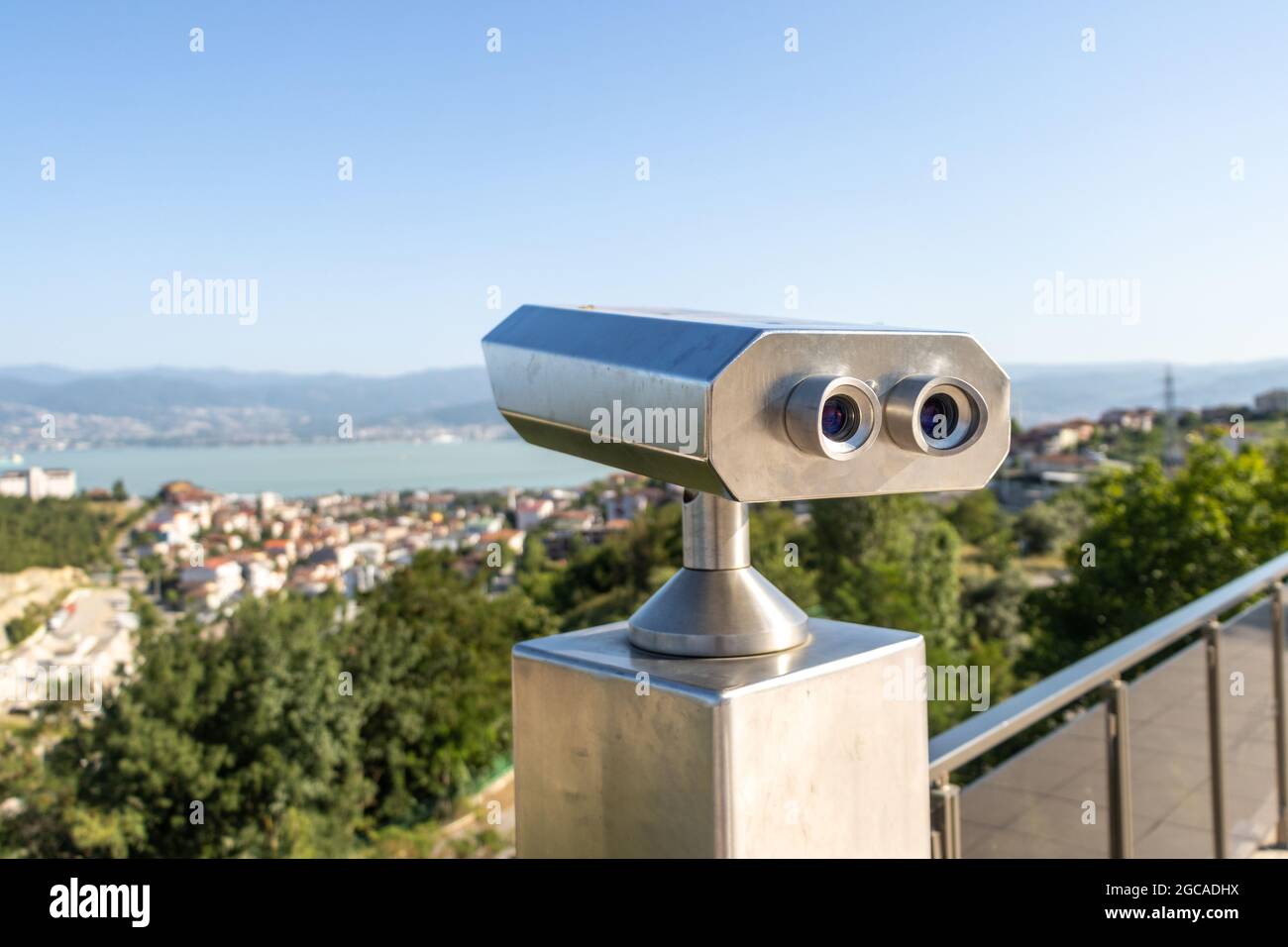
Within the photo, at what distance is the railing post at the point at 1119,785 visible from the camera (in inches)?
83.2

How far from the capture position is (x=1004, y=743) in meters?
1.62

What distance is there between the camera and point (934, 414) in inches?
28.0

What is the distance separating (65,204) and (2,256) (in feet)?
17.2

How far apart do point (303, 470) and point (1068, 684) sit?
159 ft

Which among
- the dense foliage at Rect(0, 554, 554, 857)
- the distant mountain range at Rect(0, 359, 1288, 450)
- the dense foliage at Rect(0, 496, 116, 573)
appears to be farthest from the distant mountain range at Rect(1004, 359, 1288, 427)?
the dense foliage at Rect(0, 496, 116, 573)

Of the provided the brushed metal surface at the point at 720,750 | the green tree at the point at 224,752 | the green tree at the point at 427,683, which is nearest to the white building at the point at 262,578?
the green tree at the point at 427,683

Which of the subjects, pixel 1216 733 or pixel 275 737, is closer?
pixel 1216 733

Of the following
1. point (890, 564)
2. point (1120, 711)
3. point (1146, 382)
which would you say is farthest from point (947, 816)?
point (1146, 382)

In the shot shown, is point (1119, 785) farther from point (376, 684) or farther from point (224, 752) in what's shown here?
point (376, 684)

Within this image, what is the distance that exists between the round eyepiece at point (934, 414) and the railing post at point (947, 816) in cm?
88

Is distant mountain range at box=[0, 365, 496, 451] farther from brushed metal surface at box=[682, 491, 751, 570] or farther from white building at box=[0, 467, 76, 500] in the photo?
brushed metal surface at box=[682, 491, 751, 570]

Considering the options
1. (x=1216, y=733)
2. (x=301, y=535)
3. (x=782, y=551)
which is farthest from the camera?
(x=301, y=535)
